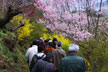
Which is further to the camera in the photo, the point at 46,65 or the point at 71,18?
the point at 71,18

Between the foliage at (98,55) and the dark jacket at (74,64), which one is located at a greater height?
the dark jacket at (74,64)

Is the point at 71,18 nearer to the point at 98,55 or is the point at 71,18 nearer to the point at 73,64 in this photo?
the point at 98,55

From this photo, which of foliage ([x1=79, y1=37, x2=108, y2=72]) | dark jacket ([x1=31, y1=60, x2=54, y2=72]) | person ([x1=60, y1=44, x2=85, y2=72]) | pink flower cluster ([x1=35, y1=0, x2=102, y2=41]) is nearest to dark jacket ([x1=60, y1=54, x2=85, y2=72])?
person ([x1=60, y1=44, x2=85, y2=72])

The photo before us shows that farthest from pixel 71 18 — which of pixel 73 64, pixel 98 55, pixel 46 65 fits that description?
pixel 73 64

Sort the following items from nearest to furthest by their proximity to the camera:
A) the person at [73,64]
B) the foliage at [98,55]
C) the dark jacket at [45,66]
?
the person at [73,64] → the dark jacket at [45,66] → the foliage at [98,55]

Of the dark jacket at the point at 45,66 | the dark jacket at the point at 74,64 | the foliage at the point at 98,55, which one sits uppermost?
the dark jacket at the point at 74,64

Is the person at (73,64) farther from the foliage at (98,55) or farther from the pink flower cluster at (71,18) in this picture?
the pink flower cluster at (71,18)

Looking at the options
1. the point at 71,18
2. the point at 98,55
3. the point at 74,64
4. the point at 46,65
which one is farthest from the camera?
the point at 71,18

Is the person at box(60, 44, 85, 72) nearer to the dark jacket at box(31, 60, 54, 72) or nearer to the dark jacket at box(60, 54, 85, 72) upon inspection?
the dark jacket at box(60, 54, 85, 72)

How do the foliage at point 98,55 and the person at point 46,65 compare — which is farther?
the foliage at point 98,55

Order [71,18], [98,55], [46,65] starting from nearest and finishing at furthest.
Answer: [46,65], [98,55], [71,18]

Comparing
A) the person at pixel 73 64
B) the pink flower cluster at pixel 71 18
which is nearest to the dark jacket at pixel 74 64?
the person at pixel 73 64

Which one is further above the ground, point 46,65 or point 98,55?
point 46,65

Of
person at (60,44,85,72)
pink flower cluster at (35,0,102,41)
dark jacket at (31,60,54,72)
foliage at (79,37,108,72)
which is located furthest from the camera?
pink flower cluster at (35,0,102,41)
